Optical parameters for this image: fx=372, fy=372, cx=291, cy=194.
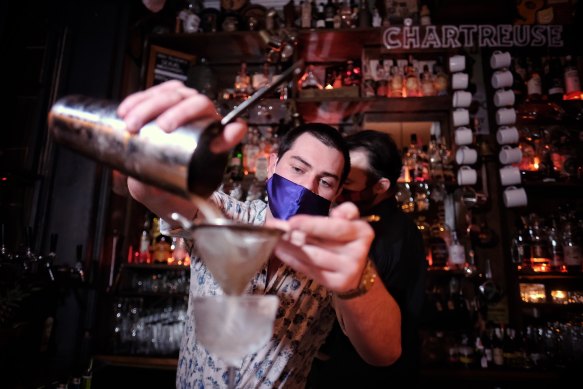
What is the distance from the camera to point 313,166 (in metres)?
1.42

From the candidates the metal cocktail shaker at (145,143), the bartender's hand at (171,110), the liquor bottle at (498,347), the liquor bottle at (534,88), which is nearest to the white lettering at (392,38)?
the liquor bottle at (534,88)

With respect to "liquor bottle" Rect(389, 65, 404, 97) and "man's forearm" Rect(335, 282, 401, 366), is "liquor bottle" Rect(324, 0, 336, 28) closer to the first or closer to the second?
"liquor bottle" Rect(389, 65, 404, 97)

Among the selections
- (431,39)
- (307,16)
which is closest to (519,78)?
(431,39)

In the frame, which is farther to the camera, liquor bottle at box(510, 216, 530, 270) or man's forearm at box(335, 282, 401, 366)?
liquor bottle at box(510, 216, 530, 270)

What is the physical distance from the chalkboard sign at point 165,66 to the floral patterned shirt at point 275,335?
2393 mm

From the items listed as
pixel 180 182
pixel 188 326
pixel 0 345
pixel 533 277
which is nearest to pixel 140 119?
pixel 180 182

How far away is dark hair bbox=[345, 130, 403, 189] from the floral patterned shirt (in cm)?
94

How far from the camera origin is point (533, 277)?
296cm

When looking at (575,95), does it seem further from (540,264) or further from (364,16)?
(364,16)

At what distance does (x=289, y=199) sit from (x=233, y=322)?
0.69 meters

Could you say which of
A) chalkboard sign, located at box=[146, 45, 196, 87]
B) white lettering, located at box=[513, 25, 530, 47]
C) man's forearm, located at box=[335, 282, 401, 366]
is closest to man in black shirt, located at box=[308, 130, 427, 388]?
man's forearm, located at box=[335, 282, 401, 366]

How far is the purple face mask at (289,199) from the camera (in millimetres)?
1300

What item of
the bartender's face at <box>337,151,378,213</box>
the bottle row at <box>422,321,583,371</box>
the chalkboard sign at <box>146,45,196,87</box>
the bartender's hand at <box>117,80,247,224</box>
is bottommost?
the bottle row at <box>422,321,583,371</box>

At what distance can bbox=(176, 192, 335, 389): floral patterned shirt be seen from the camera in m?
1.20
